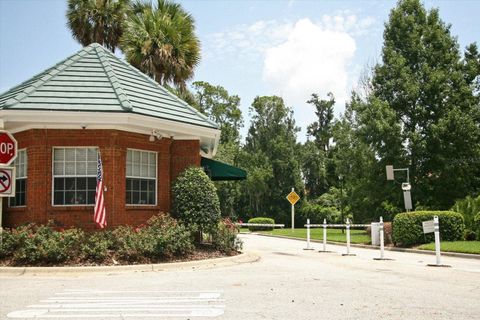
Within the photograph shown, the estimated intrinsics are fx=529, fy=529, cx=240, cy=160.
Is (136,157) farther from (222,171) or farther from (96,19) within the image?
(96,19)

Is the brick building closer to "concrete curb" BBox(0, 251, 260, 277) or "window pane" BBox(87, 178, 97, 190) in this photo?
"window pane" BBox(87, 178, 97, 190)

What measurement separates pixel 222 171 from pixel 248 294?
1028cm

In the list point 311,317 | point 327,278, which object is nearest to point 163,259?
point 327,278

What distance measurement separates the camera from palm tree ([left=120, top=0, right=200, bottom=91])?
26.6m

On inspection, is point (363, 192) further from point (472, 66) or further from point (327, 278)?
point (327, 278)

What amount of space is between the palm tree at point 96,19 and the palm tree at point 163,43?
7.56ft

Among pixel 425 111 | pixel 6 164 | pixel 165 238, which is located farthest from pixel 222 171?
pixel 425 111

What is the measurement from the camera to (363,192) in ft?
120

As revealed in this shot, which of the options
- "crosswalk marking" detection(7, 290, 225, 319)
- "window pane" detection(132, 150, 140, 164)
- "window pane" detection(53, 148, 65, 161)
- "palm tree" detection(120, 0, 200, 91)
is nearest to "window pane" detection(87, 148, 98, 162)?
"window pane" detection(53, 148, 65, 161)

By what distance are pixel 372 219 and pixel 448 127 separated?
9.16 m

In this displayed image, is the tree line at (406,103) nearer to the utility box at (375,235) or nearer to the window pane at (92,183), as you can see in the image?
the utility box at (375,235)

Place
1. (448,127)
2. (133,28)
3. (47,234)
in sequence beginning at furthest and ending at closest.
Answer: (448,127) → (133,28) → (47,234)

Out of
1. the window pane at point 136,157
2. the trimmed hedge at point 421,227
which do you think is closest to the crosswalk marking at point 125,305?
the window pane at point 136,157

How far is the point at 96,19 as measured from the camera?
30.0 metres
